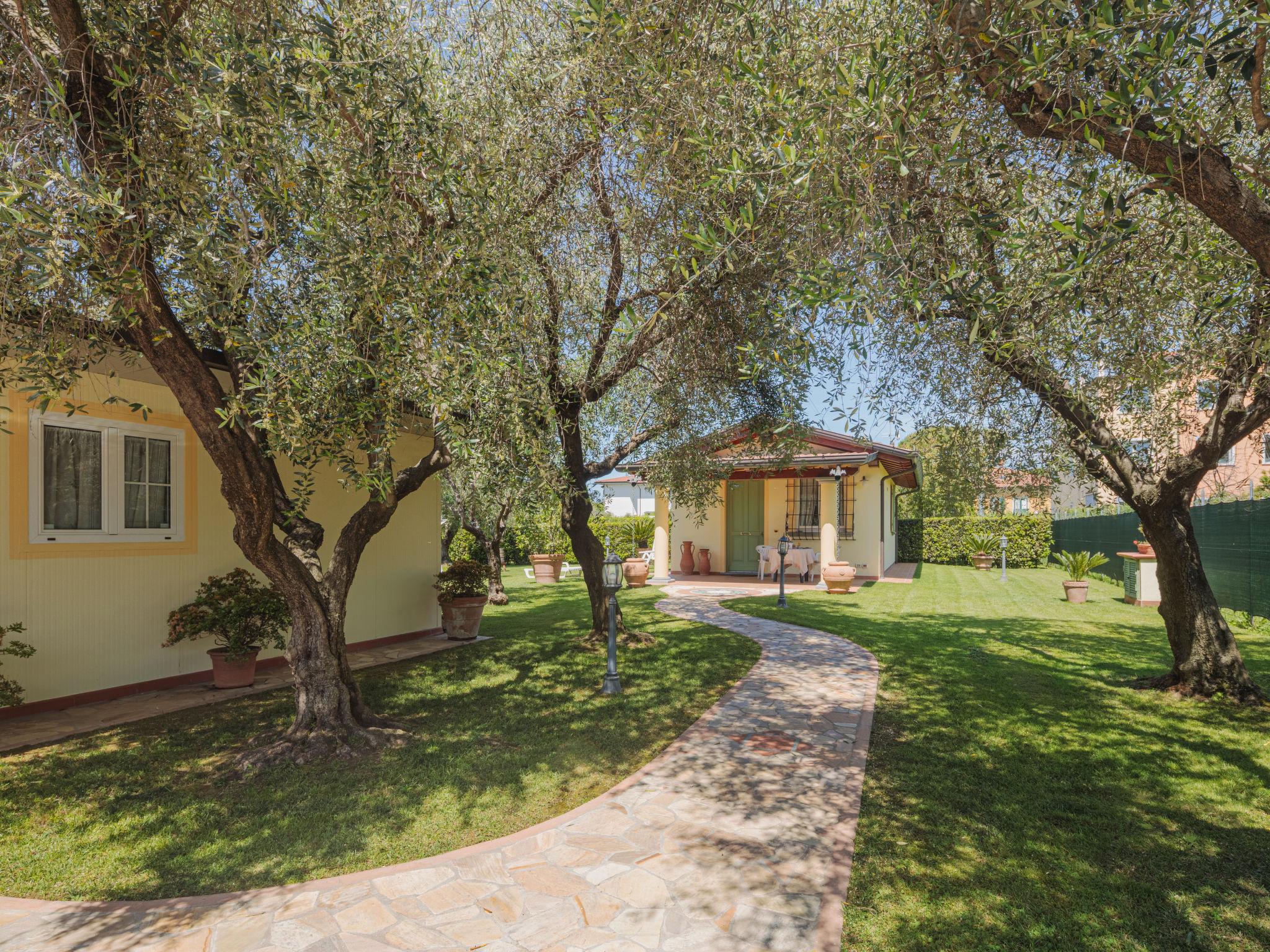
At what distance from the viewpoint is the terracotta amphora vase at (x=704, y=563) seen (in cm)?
2011

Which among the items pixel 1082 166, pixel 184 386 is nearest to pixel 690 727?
pixel 184 386

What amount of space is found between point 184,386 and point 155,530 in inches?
138

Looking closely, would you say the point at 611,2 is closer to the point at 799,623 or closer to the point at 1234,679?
the point at 1234,679

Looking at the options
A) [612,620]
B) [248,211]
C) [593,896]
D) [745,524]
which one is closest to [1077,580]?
[745,524]

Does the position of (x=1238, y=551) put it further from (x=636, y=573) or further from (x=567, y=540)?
(x=567, y=540)

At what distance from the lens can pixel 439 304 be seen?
4.38 metres

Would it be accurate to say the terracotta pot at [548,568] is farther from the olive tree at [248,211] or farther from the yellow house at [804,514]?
the olive tree at [248,211]

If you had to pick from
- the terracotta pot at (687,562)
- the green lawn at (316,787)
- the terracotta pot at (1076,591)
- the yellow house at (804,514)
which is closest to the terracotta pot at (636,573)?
the yellow house at (804,514)

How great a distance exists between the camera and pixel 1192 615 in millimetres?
6930

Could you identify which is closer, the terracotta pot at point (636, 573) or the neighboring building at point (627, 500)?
the terracotta pot at point (636, 573)

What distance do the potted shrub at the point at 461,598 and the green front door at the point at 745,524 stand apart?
10411 mm

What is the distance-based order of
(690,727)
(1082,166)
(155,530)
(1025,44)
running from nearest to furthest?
1. (1025,44)
2. (1082,166)
3. (690,727)
4. (155,530)

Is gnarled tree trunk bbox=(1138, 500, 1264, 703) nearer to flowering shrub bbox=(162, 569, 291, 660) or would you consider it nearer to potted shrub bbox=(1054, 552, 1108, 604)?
potted shrub bbox=(1054, 552, 1108, 604)

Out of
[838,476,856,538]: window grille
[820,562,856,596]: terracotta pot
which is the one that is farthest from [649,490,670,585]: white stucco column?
[838,476,856,538]: window grille
